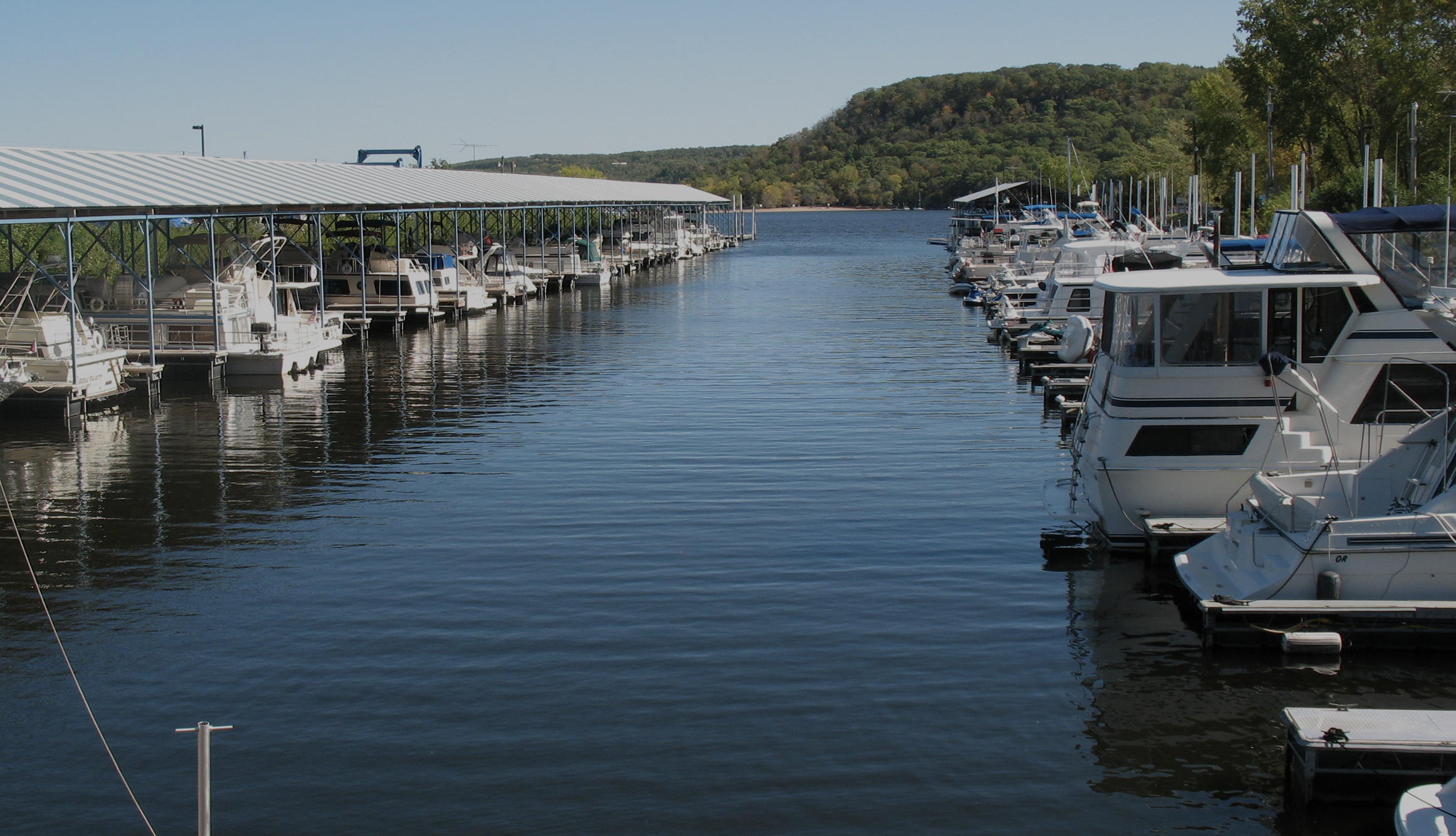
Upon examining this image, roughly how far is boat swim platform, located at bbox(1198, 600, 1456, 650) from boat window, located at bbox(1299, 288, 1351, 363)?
11.5 feet

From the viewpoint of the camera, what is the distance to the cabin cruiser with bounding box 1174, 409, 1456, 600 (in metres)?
12.4

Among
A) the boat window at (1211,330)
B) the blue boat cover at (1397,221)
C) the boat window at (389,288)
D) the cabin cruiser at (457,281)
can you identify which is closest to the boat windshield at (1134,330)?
the boat window at (1211,330)

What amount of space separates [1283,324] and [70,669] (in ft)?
41.8

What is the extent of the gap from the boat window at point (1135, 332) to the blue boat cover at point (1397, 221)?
235cm

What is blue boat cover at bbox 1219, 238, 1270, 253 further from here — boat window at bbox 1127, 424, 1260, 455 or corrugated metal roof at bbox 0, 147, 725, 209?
corrugated metal roof at bbox 0, 147, 725, 209

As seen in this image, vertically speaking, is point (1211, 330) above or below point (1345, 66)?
below

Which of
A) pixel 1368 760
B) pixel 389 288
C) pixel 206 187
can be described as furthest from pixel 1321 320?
pixel 389 288

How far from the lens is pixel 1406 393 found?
14719mm

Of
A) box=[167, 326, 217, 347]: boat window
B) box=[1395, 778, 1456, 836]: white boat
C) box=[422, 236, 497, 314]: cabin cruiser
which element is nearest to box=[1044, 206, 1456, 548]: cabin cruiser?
box=[1395, 778, 1456, 836]: white boat

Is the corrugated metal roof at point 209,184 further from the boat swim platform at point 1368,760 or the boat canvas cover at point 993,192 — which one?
the boat canvas cover at point 993,192

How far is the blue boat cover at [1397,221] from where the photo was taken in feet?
47.7

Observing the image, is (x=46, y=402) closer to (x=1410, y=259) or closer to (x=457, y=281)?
(x=457, y=281)

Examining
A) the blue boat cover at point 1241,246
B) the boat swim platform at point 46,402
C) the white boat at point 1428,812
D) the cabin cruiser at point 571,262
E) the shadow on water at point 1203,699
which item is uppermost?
the cabin cruiser at point 571,262

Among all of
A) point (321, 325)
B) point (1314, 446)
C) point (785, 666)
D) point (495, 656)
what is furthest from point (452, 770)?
point (321, 325)
